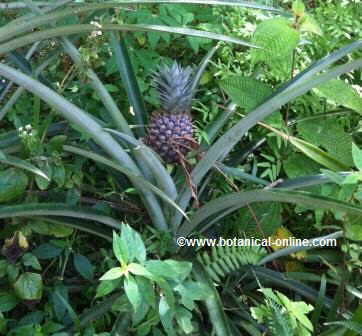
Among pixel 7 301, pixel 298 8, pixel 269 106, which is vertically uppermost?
pixel 298 8

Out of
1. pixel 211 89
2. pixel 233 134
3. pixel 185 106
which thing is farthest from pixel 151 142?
pixel 211 89

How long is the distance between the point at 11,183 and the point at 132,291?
44 centimetres

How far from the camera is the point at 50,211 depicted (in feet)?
3.67

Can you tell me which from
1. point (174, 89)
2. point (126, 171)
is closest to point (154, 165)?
point (126, 171)

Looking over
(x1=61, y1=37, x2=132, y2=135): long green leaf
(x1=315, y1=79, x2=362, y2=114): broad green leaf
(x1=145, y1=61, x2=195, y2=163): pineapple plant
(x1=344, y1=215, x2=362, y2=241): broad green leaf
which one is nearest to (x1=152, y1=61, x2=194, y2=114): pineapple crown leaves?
(x1=145, y1=61, x2=195, y2=163): pineapple plant

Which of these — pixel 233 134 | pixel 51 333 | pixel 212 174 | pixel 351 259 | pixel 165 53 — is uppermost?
pixel 165 53

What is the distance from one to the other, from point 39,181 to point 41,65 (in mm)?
280

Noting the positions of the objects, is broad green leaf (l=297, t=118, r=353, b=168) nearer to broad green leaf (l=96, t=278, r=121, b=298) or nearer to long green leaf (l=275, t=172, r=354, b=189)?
long green leaf (l=275, t=172, r=354, b=189)

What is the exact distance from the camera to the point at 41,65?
1249 millimetres

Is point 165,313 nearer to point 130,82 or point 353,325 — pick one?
point 353,325

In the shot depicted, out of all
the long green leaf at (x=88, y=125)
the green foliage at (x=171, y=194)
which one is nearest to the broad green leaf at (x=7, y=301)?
the green foliage at (x=171, y=194)

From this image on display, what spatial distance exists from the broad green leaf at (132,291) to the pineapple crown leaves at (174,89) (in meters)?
0.45

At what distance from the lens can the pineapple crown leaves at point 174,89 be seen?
119 centimetres

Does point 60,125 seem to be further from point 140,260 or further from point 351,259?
point 351,259
